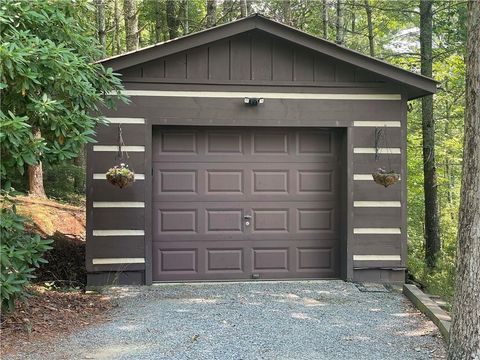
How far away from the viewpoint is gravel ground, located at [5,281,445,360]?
14.3ft

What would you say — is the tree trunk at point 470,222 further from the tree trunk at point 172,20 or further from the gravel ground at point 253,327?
the tree trunk at point 172,20

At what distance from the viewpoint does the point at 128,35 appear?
11.4m

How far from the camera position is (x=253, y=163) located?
7.27 meters

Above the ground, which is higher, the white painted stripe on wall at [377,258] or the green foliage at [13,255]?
the green foliage at [13,255]

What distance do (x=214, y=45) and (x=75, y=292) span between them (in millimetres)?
3990

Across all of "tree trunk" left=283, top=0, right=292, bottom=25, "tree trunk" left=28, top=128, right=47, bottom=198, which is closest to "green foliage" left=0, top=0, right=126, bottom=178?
"tree trunk" left=28, top=128, right=47, bottom=198

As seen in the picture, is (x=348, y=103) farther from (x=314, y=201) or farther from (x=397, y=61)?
(x=397, y=61)

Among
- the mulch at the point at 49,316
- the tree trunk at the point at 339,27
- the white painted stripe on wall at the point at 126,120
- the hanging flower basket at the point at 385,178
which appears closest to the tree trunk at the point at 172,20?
the tree trunk at the point at 339,27

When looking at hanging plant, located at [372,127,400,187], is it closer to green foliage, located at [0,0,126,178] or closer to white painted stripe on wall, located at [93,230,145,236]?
white painted stripe on wall, located at [93,230,145,236]

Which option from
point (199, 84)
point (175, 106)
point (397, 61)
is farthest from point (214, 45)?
point (397, 61)

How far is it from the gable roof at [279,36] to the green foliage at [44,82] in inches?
42.5

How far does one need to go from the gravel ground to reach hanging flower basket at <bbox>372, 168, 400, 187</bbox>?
5.01ft

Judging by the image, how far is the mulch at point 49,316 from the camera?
469 cm

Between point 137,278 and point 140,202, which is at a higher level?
point 140,202
